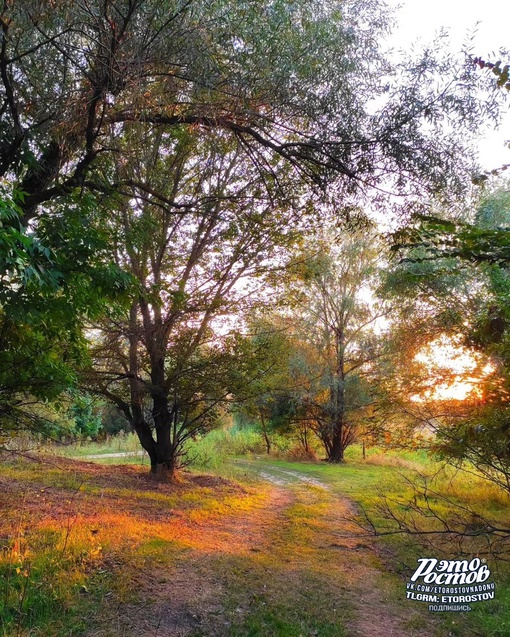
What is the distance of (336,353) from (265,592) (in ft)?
61.8

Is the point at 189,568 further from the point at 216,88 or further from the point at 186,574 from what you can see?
the point at 216,88

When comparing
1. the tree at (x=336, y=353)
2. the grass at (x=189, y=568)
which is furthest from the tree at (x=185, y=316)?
the tree at (x=336, y=353)

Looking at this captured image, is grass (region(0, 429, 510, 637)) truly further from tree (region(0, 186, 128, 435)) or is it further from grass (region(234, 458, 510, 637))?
tree (region(0, 186, 128, 435))

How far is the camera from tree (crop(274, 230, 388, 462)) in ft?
Result: 67.6

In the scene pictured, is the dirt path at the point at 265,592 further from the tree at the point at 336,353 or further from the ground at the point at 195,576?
the tree at the point at 336,353

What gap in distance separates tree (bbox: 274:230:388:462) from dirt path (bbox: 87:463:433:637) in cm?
1344

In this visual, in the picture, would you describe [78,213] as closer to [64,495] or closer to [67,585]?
[67,585]

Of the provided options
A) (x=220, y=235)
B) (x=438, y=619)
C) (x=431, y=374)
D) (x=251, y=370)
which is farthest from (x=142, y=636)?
(x=431, y=374)

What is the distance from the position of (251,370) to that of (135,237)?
5.26 metres

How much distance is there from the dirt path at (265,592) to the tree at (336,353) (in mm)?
13437

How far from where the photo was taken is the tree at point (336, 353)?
811 inches

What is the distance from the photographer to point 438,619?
4.16 m

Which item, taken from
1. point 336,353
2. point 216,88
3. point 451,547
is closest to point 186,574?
point 451,547

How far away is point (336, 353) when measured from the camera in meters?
22.7
